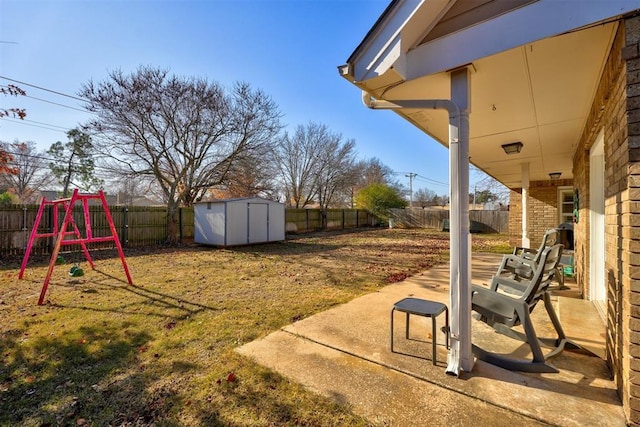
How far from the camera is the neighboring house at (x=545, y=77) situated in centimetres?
169

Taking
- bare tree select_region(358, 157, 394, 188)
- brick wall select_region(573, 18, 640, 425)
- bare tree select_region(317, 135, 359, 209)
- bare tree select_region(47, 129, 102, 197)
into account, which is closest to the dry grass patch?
brick wall select_region(573, 18, 640, 425)

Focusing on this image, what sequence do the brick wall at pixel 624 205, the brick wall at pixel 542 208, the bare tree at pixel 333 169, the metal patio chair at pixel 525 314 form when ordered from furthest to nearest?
the bare tree at pixel 333 169 < the brick wall at pixel 542 208 < the metal patio chair at pixel 525 314 < the brick wall at pixel 624 205

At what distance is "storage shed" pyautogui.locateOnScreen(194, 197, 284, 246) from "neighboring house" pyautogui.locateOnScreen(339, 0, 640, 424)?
8945 millimetres

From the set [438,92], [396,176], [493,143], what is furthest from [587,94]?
[396,176]

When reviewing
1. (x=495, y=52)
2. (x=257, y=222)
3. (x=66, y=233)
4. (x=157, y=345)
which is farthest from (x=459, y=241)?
(x=257, y=222)

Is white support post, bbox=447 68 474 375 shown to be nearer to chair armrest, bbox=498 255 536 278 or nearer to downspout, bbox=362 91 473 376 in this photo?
downspout, bbox=362 91 473 376

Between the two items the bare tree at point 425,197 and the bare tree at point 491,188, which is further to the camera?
the bare tree at point 425,197

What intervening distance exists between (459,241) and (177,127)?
12.7 metres

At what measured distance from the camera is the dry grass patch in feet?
6.35

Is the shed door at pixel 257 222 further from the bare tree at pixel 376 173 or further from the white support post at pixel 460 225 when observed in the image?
the bare tree at pixel 376 173

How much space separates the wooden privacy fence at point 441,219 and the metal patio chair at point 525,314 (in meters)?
17.1

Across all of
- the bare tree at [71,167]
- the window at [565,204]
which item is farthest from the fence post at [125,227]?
the window at [565,204]

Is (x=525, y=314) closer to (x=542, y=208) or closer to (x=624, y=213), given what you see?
(x=624, y=213)

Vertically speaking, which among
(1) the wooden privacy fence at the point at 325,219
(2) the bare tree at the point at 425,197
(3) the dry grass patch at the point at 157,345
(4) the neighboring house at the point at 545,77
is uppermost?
(2) the bare tree at the point at 425,197
